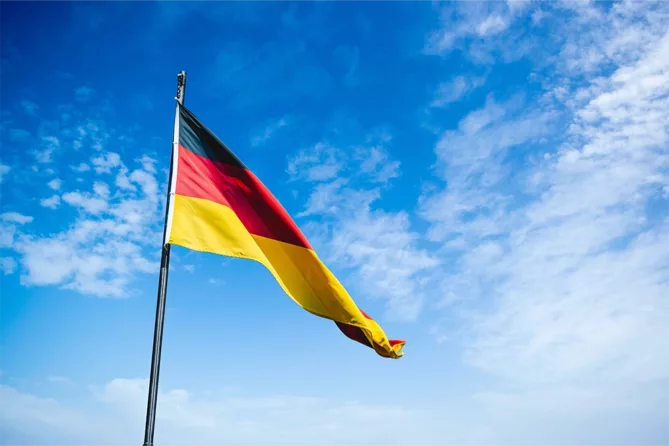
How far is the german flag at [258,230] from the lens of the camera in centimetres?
1206

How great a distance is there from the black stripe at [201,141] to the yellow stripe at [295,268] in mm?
1327

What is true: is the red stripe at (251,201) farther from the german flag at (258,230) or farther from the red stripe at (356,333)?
the red stripe at (356,333)

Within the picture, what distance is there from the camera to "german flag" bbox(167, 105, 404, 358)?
12.1m

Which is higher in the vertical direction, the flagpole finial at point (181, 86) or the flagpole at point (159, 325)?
the flagpole finial at point (181, 86)

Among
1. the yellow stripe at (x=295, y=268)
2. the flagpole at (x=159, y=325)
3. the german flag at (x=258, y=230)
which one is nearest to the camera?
the flagpole at (x=159, y=325)

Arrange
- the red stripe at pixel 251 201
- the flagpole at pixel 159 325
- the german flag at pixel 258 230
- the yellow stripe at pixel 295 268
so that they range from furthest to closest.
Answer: the red stripe at pixel 251 201, the german flag at pixel 258 230, the yellow stripe at pixel 295 268, the flagpole at pixel 159 325

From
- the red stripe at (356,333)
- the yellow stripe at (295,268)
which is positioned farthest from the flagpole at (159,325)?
the red stripe at (356,333)

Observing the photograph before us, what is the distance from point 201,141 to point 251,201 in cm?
190

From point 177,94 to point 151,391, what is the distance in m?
6.86

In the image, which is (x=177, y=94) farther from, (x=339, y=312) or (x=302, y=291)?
(x=339, y=312)

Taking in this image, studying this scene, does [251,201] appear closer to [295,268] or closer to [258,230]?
[258,230]

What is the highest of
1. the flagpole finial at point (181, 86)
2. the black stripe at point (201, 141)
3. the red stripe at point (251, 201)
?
the flagpole finial at point (181, 86)

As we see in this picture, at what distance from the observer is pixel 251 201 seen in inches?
514

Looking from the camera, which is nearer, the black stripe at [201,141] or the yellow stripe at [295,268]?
the yellow stripe at [295,268]
